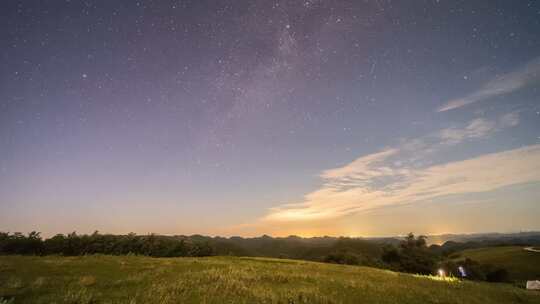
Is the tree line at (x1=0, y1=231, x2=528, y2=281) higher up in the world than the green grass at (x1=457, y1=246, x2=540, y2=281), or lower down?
higher up

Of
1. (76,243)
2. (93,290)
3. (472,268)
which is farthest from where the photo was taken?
(472,268)

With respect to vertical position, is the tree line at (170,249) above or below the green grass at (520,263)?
above

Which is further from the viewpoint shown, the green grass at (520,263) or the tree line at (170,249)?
the green grass at (520,263)

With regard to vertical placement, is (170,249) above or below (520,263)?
above

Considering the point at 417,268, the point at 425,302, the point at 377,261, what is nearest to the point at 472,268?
the point at 417,268

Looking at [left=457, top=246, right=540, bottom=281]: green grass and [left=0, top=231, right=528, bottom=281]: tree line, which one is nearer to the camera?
[left=0, top=231, right=528, bottom=281]: tree line

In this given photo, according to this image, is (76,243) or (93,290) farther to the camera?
(76,243)

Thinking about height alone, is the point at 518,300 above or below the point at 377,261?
above

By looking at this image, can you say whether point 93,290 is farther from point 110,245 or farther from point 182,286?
point 110,245

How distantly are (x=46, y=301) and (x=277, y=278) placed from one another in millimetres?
10888

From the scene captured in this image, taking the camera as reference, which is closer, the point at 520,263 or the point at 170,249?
the point at 170,249

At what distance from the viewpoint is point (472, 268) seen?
343 ft

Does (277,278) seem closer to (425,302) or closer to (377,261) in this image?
(425,302)

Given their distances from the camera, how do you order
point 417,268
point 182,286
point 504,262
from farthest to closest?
1. point 504,262
2. point 417,268
3. point 182,286
